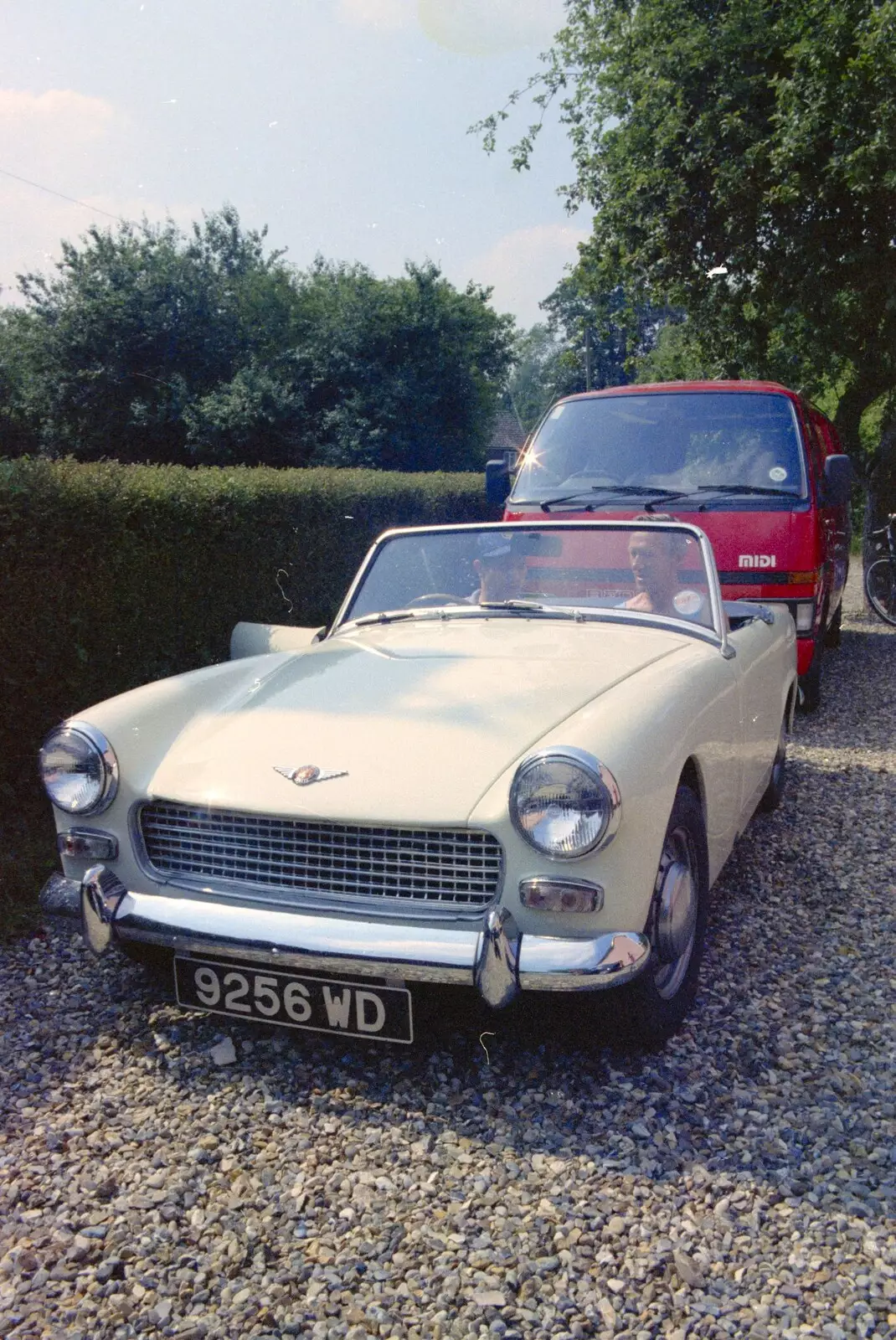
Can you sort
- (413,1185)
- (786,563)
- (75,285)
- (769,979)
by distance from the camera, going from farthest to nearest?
(75,285), (786,563), (769,979), (413,1185)

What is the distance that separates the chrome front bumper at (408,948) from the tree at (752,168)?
8.83 m

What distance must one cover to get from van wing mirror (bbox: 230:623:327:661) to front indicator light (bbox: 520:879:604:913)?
200cm

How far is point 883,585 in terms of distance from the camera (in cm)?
1187

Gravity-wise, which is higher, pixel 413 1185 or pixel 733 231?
pixel 733 231

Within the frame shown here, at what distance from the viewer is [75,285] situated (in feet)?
76.9

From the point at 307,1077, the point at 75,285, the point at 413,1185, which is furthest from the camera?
the point at 75,285

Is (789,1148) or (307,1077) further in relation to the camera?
(307,1077)

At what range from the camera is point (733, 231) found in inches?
442

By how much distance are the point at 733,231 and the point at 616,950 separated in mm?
10449

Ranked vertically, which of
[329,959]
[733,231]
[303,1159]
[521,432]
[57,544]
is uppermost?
[733,231]

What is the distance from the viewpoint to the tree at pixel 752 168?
31.7 feet

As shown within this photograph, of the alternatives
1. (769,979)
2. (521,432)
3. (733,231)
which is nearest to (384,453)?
(733,231)

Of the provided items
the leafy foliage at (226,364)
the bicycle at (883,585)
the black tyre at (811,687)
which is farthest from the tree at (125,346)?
the black tyre at (811,687)

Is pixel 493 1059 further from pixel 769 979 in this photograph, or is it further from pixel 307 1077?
pixel 769 979
